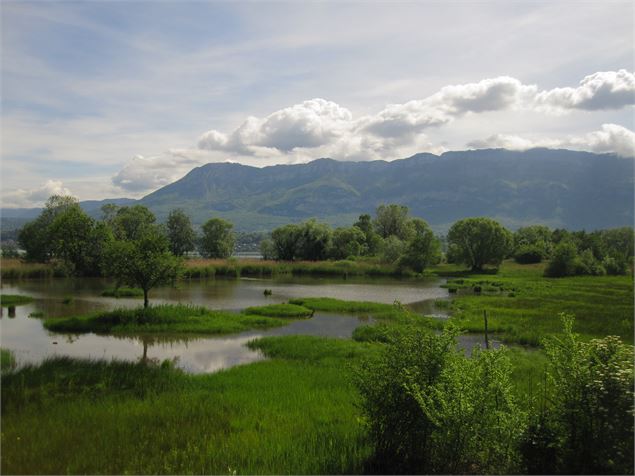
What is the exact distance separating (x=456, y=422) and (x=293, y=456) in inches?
160

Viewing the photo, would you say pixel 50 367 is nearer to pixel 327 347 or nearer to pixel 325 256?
pixel 327 347

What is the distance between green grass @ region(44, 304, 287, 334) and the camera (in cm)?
3028

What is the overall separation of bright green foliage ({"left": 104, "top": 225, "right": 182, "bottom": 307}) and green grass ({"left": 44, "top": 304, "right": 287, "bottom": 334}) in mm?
2269

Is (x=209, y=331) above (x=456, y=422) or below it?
below

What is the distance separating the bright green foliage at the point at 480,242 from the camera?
103 meters

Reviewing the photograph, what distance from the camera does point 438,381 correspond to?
395 inches

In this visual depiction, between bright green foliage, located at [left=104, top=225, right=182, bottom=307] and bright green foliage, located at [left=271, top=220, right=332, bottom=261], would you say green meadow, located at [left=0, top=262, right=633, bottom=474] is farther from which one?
bright green foliage, located at [left=271, top=220, right=332, bottom=261]

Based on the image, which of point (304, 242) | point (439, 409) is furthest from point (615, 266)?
point (439, 409)

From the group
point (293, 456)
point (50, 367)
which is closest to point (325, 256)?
point (50, 367)

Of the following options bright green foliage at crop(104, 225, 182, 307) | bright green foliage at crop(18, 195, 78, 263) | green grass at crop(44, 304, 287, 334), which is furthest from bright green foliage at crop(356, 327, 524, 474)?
bright green foliage at crop(18, 195, 78, 263)

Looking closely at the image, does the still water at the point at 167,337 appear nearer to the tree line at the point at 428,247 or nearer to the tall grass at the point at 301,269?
the tall grass at the point at 301,269

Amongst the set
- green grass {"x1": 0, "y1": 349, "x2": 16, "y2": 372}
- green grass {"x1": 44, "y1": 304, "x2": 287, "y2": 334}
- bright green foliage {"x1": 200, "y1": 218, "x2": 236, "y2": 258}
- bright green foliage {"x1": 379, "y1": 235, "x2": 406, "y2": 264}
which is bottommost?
green grass {"x1": 44, "y1": 304, "x2": 287, "y2": 334}

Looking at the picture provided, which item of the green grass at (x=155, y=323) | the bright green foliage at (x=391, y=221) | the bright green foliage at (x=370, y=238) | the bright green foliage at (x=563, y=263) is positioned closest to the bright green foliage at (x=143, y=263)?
the green grass at (x=155, y=323)

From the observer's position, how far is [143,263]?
32062mm
